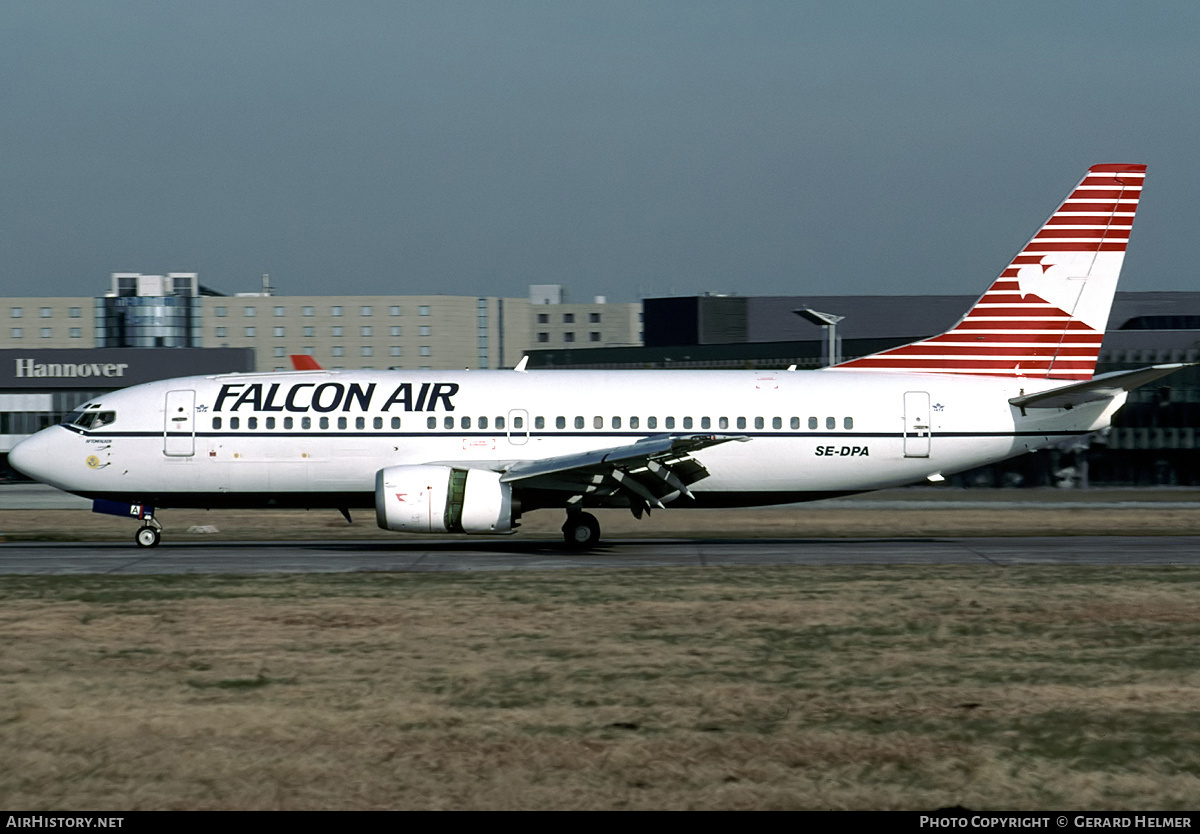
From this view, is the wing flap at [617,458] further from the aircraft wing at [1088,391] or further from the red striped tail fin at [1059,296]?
the aircraft wing at [1088,391]

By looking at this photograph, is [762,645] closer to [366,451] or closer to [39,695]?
[39,695]

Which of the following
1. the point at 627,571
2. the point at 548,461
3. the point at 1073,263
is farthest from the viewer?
the point at 1073,263

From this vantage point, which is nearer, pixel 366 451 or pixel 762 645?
pixel 762 645

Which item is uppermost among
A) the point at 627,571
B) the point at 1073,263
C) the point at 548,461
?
the point at 1073,263

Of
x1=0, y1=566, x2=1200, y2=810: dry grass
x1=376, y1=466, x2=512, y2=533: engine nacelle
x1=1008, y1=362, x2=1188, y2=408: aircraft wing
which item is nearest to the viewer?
x1=0, y1=566, x2=1200, y2=810: dry grass

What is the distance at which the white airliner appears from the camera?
1153 inches

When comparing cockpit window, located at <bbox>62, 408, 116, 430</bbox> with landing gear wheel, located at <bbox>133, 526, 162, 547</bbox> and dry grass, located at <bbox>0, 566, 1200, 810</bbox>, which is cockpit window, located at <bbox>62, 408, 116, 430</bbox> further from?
dry grass, located at <bbox>0, 566, 1200, 810</bbox>

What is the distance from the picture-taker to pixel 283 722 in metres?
12.2

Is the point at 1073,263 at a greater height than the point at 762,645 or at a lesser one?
greater

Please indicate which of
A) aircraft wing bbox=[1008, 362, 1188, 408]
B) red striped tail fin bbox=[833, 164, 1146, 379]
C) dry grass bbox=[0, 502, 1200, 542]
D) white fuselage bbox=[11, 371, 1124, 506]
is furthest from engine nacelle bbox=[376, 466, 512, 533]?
aircraft wing bbox=[1008, 362, 1188, 408]

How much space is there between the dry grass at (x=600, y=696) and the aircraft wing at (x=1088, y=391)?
8.48m

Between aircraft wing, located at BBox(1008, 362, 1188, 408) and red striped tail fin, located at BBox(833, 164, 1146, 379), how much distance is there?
96cm
